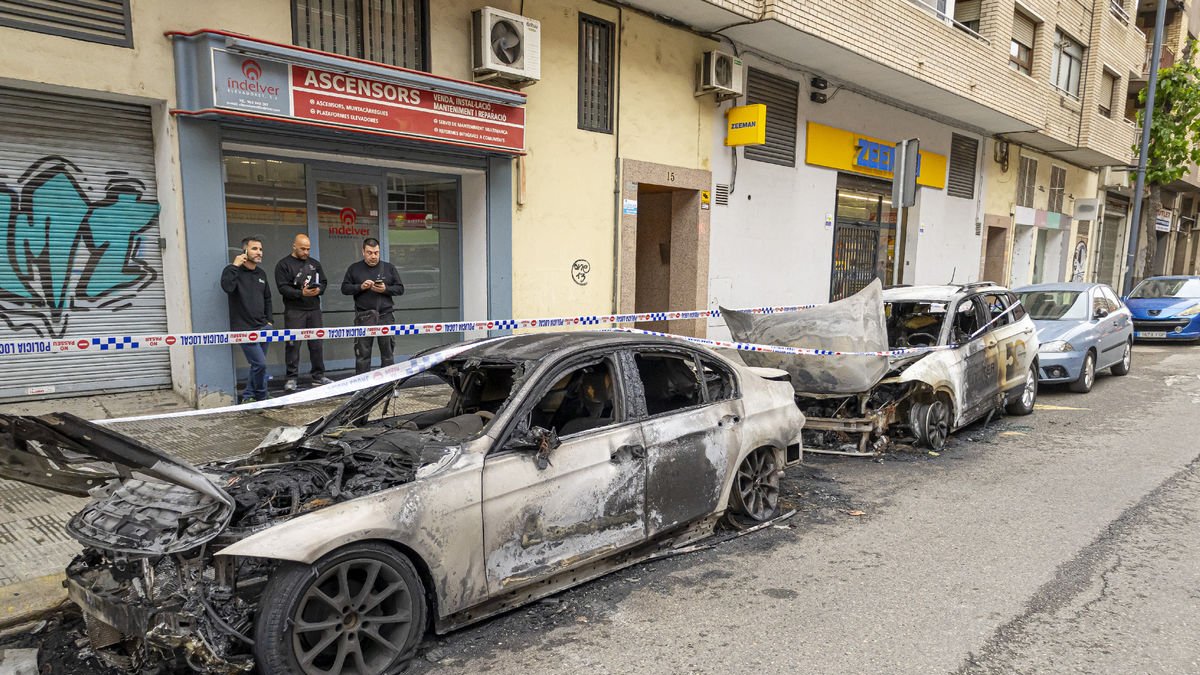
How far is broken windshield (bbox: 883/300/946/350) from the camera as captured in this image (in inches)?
314

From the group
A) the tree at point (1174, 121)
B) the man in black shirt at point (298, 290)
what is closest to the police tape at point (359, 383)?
the man in black shirt at point (298, 290)

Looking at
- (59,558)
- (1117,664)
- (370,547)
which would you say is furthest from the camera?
(59,558)

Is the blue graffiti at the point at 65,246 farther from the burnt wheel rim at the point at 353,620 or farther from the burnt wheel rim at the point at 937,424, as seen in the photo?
the burnt wheel rim at the point at 937,424

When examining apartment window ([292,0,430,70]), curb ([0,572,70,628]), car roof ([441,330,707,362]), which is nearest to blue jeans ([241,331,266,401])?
apartment window ([292,0,430,70])

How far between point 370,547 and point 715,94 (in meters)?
10.5

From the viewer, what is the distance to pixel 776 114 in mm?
13148

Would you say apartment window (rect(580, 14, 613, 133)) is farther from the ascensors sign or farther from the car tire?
the car tire

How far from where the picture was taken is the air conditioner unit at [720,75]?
451 inches

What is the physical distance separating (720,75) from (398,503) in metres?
10.1

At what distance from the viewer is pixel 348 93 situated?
7.57 m

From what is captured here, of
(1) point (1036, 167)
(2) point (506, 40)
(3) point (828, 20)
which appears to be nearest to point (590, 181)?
(2) point (506, 40)

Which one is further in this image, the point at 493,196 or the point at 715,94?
the point at 715,94

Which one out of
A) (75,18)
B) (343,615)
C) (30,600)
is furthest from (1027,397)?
(75,18)

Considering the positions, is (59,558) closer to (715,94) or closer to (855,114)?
(715,94)
